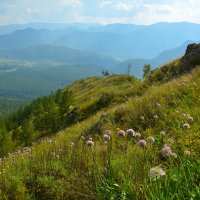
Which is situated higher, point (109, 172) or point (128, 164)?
point (109, 172)

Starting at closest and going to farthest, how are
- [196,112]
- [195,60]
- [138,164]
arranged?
[138,164] < [196,112] < [195,60]

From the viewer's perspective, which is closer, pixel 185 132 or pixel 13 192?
pixel 13 192

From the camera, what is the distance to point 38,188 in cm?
574

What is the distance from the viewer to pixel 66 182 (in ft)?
17.8

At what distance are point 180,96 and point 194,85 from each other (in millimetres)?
740

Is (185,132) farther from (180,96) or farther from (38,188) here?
(180,96)

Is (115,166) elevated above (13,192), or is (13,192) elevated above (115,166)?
(115,166)

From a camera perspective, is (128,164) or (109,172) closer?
(109,172)

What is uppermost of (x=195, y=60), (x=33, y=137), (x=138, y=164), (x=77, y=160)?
(x=138, y=164)

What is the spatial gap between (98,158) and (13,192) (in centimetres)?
152

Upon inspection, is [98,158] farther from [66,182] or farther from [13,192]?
[13,192]

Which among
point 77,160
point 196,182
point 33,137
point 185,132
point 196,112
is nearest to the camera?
point 196,182

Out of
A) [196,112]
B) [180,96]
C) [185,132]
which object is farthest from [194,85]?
[185,132]

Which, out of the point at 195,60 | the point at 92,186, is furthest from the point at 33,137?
the point at 92,186
